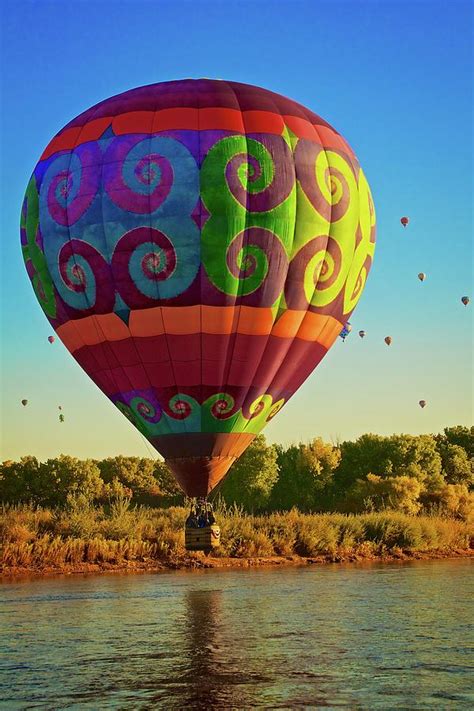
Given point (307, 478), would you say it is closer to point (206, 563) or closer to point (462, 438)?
point (462, 438)

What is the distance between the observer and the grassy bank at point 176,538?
41.6 meters

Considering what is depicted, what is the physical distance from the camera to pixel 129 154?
3017 cm

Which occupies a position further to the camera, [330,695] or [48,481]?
[48,481]

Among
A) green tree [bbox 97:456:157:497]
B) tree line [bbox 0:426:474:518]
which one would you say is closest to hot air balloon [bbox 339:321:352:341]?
tree line [bbox 0:426:474:518]

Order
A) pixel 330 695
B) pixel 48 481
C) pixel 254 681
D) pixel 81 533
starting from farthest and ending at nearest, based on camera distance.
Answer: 1. pixel 48 481
2. pixel 81 533
3. pixel 254 681
4. pixel 330 695

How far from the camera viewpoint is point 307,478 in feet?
250

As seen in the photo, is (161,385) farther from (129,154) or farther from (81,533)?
(81,533)

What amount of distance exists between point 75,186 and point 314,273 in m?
6.85

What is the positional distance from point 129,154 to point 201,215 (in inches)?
103

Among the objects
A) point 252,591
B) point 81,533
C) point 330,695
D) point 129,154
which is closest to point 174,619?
point 252,591

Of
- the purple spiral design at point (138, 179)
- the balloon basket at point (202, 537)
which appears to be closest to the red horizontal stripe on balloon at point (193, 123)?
the purple spiral design at point (138, 179)

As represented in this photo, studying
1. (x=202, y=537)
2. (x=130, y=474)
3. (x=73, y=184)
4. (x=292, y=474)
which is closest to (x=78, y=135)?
(x=73, y=184)

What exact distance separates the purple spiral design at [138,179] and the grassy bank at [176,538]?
16222 mm

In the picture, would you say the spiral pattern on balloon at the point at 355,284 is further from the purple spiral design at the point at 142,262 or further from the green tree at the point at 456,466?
the green tree at the point at 456,466
